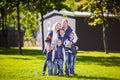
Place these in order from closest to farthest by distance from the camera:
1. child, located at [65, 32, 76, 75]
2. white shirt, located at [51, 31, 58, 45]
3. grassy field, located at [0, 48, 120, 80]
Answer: grassy field, located at [0, 48, 120, 80] → white shirt, located at [51, 31, 58, 45] → child, located at [65, 32, 76, 75]

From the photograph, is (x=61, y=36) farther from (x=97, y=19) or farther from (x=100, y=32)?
(x=100, y=32)

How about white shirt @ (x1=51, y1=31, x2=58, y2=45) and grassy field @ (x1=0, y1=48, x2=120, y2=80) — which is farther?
white shirt @ (x1=51, y1=31, x2=58, y2=45)

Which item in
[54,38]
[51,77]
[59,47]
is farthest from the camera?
[59,47]

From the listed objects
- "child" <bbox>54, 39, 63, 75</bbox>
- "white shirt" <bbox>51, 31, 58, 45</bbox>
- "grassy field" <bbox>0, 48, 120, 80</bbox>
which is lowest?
"grassy field" <bbox>0, 48, 120, 80</bbox>

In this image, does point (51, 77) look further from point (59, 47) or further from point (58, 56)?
point (59, 47)

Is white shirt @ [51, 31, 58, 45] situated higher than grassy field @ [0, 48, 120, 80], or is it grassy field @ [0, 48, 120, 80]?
white shirt @ [51, 31, 58, 45]

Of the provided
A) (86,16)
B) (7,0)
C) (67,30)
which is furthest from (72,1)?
(67,30)

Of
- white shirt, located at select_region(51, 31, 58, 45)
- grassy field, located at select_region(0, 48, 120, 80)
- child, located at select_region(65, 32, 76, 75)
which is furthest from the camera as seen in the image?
child, located at select_region(65, 32, 76, 75)

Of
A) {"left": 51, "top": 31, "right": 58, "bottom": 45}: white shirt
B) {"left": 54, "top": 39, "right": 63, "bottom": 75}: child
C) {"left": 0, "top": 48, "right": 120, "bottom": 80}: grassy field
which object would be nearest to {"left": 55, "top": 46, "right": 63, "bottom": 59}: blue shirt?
{"left": 54, "top": 39, "right": 63, "bottom": 75}: child

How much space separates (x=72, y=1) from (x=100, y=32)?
5.73m

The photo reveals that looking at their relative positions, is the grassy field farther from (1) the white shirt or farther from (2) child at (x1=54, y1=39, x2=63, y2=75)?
(1) the white shirt

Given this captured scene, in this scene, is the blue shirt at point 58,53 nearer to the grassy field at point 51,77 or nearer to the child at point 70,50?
the child at point 70,50

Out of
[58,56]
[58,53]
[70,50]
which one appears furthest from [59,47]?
[70,50]

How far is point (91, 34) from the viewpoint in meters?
41.4
